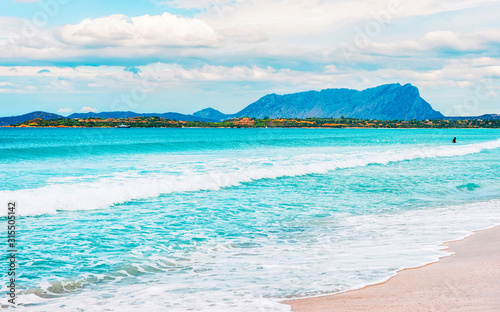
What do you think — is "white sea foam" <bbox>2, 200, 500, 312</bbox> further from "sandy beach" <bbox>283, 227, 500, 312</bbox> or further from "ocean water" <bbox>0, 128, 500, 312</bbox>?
"sandy beach" <bbox>283, 227, 500, 312</bbox>

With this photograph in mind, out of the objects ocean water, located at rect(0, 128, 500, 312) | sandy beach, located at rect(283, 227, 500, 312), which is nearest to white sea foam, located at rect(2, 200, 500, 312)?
ocean water, located at rect(0, 128, 500, 312)

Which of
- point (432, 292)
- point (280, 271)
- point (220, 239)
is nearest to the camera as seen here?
point (432, 292)

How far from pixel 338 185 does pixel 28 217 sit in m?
14.4

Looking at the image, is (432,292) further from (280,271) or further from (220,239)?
(220,239)

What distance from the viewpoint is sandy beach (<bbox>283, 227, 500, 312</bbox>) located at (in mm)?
5488

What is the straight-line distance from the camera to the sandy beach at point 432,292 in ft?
18.0

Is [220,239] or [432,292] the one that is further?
[220,239]

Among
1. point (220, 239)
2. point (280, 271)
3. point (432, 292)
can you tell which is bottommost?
point (220, 239)

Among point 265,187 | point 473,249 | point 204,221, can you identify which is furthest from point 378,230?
point 265,187

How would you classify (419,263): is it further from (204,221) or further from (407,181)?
(407,181)

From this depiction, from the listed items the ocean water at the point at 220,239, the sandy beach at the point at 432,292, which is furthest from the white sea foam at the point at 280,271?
the sandy beach at the point at 432,292

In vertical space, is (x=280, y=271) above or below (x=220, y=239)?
above

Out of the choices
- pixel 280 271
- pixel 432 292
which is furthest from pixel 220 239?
pixel 432 292

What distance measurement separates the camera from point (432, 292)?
6027 mm
